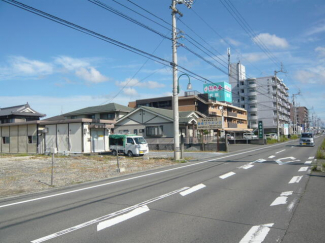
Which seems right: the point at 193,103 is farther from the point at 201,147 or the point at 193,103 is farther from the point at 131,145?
the point at 131,145

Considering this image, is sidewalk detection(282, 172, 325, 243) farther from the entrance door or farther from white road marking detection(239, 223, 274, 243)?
the entrance door

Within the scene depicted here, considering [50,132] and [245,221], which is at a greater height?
[50,132]

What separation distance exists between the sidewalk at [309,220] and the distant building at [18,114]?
38.8m

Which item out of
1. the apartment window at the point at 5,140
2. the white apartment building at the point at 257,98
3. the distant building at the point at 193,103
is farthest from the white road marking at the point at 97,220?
the white apartment building at the point at 257,98

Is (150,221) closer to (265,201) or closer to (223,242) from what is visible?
(223,242)

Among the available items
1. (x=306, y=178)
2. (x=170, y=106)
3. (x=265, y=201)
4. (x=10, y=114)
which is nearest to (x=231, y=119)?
(x=170, y=106)

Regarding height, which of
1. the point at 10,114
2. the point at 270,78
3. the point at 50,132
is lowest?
the point at 50,132

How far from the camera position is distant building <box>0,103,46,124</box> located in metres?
37.9

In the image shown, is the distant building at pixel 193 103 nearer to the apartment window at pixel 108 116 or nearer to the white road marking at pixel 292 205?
the apartment window at pixel 108 116

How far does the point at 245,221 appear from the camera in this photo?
549 cm

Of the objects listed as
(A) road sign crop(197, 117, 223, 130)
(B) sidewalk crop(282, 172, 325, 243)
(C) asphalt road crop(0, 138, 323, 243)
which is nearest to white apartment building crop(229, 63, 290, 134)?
(A) road sign crop(197, 117, 223, 130)

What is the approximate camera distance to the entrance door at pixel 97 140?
26.4 metres

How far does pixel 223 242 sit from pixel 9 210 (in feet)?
18.6

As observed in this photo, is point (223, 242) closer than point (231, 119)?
Yes
